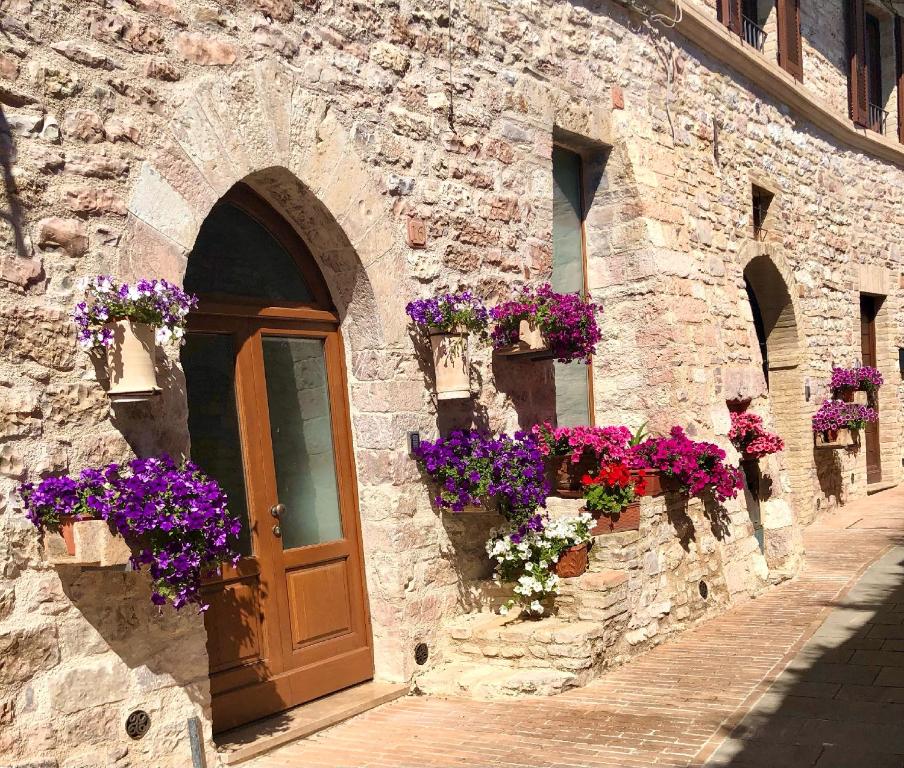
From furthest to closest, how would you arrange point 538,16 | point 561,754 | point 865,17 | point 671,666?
point 865,17
point 538,16
point 671,666
point 561,754

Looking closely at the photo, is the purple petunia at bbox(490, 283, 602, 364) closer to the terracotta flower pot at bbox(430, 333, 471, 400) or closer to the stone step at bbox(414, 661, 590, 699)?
the terracotta flower pot at bbox(430, 333, 471, 400)

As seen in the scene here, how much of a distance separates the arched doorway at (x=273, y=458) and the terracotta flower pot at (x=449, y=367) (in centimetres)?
52

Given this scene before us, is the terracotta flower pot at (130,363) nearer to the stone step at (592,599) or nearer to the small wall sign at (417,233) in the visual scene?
the small wall sign at (417,233)

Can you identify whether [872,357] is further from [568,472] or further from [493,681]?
[493,681]

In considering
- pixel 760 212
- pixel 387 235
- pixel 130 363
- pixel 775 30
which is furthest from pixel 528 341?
pixel 775 30

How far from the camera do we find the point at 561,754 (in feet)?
13.8

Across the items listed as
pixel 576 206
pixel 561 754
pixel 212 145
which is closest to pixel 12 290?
pixel 212 145

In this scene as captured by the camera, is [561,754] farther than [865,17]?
No

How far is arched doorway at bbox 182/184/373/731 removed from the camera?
4609 mm

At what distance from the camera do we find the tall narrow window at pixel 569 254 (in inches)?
283

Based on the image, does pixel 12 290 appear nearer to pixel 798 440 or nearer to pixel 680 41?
pixel 680 41

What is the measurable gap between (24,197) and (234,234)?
4.33 ft

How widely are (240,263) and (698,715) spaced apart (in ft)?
10.2

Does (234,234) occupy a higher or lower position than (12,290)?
higher
